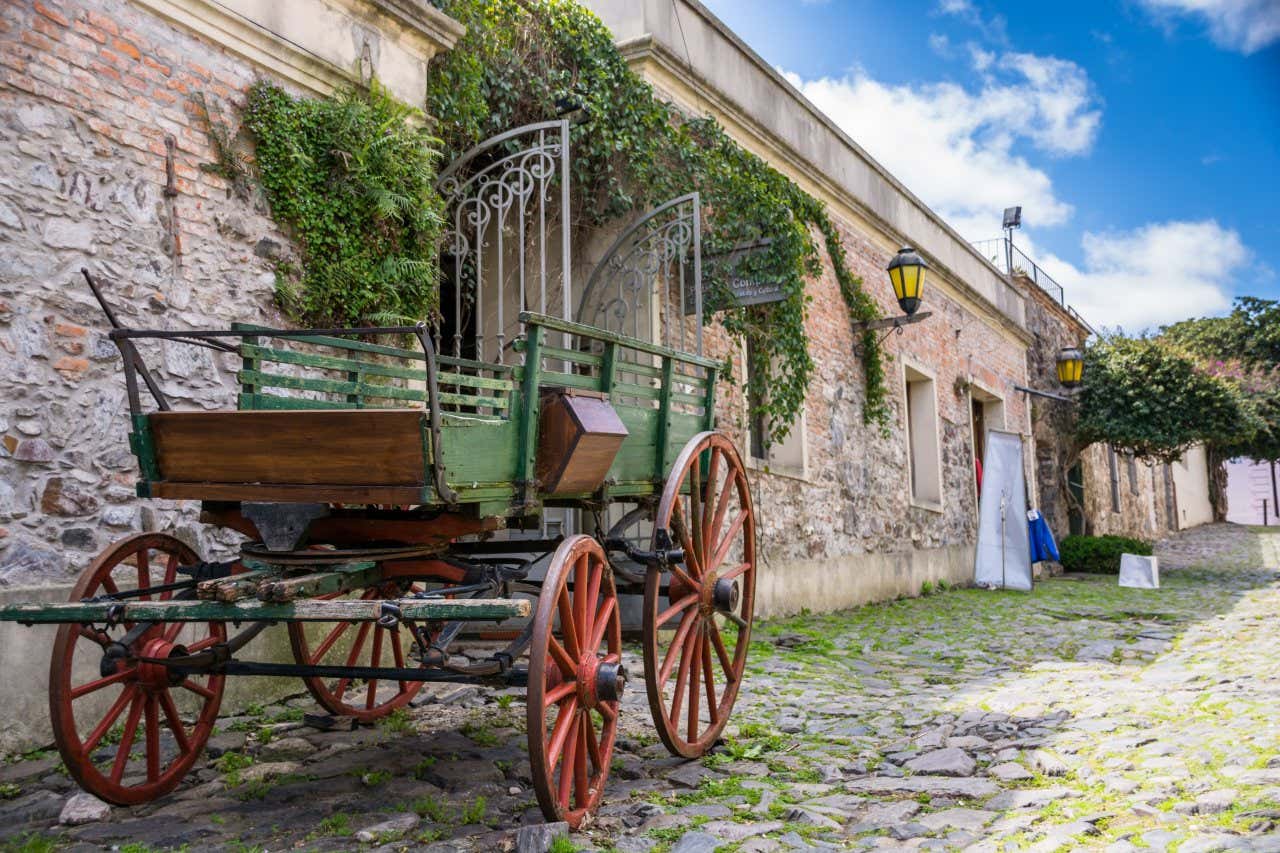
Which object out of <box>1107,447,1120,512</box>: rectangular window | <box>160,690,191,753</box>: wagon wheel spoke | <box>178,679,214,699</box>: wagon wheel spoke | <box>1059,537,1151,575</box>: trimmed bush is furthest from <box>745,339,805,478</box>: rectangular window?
<box>1107,447,1120,512</box>: rectangular window

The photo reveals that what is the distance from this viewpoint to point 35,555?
405 cm

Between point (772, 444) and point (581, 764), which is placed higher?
point (772, 444)

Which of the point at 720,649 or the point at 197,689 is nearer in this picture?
the point at 197,689

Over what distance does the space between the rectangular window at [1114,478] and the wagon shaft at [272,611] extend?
65.9 ft

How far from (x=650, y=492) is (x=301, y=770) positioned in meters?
1.74

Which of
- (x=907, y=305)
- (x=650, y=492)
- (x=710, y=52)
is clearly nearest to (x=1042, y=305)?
(x=907, y=305)

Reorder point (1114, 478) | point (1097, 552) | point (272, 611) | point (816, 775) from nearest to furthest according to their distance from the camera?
point (272, 611) → point (816, 775) → point (1097, 552) → point (1114, 478)

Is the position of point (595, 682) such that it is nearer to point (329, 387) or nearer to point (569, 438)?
point (569, 438)

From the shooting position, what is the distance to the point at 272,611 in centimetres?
286

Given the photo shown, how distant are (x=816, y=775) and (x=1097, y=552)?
1311 centimetres

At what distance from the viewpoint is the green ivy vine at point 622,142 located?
666 cm

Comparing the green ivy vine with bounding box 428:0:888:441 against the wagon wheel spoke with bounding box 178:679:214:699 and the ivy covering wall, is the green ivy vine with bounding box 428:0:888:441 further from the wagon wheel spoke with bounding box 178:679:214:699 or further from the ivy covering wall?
the wagon wheel spoke with bounding box 178:679:214:699

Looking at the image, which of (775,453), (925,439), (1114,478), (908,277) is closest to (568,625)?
(775,453)

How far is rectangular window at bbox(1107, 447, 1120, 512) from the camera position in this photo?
66.9 ft
